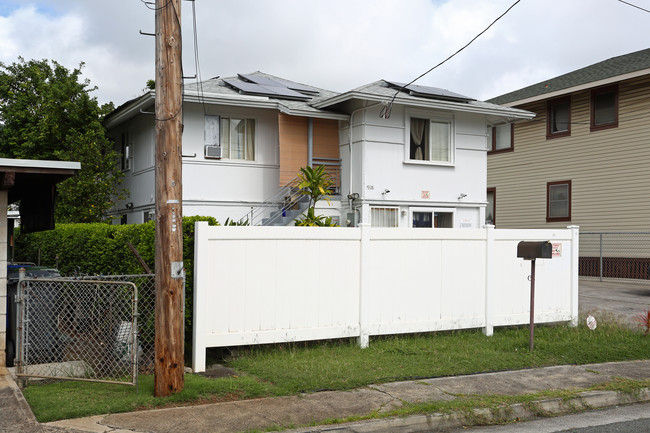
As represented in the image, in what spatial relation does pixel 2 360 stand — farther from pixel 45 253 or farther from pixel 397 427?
pixel 45 253

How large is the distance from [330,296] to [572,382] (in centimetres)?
346

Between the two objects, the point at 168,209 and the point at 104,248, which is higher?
the point at 168,209

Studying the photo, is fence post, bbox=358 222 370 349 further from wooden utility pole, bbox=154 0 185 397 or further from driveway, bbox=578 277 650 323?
driveway, bbox=578 277 650 323

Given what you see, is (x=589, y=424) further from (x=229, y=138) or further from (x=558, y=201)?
(x=558, y=201)

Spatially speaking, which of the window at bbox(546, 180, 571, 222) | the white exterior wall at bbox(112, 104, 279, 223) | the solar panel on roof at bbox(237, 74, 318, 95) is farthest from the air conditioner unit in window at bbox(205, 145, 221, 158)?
the window at bbox(546, 180, 571, 222)

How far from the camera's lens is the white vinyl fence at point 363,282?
855cm

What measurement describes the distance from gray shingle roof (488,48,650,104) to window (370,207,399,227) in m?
10.1

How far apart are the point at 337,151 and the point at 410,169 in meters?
2.33

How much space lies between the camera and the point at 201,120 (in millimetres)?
18141

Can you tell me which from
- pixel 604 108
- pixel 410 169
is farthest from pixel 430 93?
pixel 604 108

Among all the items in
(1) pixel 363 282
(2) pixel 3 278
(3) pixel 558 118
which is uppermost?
(3) pixel 558 118

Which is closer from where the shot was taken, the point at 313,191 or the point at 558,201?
the point at 313,191

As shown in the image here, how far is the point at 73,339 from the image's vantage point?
27.7 feet

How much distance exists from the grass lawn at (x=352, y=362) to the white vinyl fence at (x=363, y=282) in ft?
0.88
